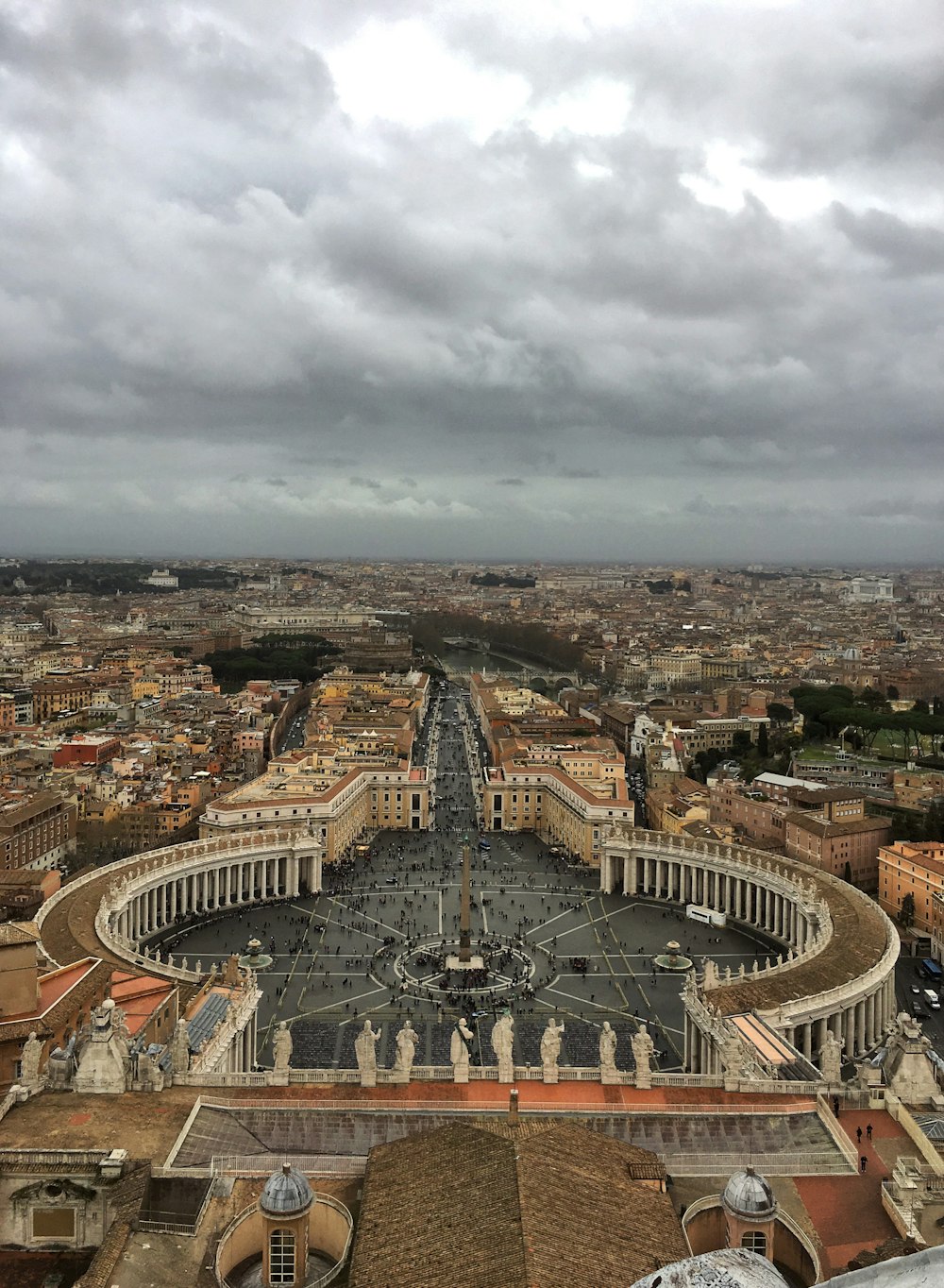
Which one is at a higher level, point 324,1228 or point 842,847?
point 324,1228

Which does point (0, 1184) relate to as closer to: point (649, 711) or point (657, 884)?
point (657, 884)

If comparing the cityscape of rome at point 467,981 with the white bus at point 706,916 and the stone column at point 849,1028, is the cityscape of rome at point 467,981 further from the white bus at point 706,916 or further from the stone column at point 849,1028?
the white bus at point 706,916

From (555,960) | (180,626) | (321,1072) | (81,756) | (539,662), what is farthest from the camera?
(180,626)

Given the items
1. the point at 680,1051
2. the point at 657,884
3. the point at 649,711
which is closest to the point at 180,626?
the point at 649,711

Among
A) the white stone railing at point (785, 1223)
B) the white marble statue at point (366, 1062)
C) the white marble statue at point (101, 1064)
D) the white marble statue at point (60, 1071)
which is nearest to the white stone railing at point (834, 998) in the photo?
the white marble statue at point (366, 1062)

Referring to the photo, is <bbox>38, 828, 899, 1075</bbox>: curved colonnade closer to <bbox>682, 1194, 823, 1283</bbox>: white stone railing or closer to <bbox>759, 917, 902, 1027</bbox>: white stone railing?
<bbox>759, 917, 902, 1027</bbox>: white stone railing

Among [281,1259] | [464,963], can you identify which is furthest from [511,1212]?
[464,963]

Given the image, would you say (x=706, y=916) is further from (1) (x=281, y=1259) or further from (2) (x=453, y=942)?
(1) (x=281, y=1259)
